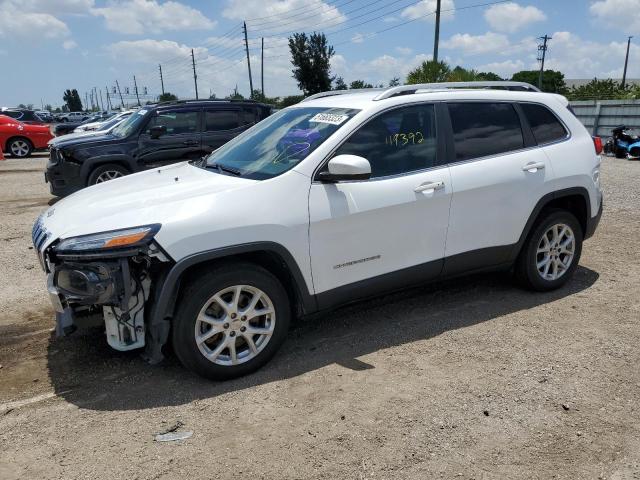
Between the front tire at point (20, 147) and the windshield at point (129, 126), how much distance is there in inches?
416

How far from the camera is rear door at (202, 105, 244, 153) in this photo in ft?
31.7

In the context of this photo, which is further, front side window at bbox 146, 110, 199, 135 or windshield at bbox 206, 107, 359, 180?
front side window at bbox 146, 110, 199, 135

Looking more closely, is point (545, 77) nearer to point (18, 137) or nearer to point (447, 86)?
point (18, 137)

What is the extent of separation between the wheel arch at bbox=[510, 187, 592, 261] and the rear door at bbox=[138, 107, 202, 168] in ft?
21.5

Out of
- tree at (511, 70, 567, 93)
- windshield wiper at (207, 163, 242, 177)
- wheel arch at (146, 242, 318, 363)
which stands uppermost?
tree at (511, 70, 567, 93)

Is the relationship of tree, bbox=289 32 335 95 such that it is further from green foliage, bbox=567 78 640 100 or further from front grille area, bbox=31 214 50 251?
front grille area, bbox=31 214 50 251

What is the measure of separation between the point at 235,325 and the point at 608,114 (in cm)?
2067

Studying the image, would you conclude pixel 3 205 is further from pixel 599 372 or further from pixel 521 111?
pixel 599 372

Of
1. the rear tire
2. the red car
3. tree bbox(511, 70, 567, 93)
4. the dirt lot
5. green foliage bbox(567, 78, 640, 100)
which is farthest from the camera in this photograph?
tree bbox(511, 70, 567, 93)

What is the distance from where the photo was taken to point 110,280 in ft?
10.2

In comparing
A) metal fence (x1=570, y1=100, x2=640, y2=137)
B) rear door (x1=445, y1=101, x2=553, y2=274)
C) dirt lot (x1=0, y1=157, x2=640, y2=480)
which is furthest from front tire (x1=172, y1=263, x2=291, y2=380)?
metal fence (x1=570, y1=100, x2=640, y2=137)

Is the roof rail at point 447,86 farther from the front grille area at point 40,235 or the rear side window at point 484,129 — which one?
the front grille area at point 40,235

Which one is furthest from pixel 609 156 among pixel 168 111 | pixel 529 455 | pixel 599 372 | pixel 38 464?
pixel 38 464

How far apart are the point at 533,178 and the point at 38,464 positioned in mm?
4094
